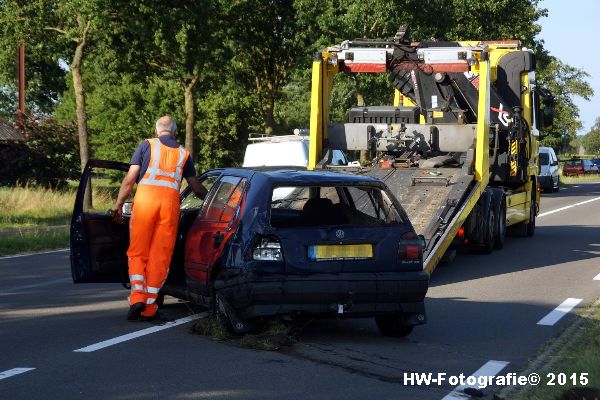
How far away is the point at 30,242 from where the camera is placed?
19.0 metres

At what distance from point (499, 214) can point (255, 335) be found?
984 centimetres

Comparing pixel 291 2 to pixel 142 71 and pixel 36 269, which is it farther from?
pixel 36 269

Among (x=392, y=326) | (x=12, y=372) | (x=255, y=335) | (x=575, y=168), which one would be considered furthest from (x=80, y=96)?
(x=575, y=168)

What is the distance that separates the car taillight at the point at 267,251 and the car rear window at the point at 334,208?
0.79 ft

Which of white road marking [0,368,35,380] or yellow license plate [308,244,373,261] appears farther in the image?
yellow license plate [308,244,373,261]

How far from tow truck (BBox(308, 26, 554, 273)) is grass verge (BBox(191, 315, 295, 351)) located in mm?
4365

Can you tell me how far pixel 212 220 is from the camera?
376 inches

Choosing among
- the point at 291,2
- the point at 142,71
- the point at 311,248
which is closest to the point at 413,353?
the point at 311,248

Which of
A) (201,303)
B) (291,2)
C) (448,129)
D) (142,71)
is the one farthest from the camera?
(291,2)

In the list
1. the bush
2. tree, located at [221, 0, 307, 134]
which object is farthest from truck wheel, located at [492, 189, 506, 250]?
tree, located at [221, 0, 307, 134]

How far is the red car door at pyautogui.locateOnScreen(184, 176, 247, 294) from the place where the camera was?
916 cm

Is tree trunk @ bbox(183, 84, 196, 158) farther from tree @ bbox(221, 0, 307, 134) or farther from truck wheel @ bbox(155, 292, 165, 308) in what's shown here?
truck wheel @ bbox(155, 292, 165, 308)

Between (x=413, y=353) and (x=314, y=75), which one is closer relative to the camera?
(x=413, y=353)

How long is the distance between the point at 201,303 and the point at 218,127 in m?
48.4
